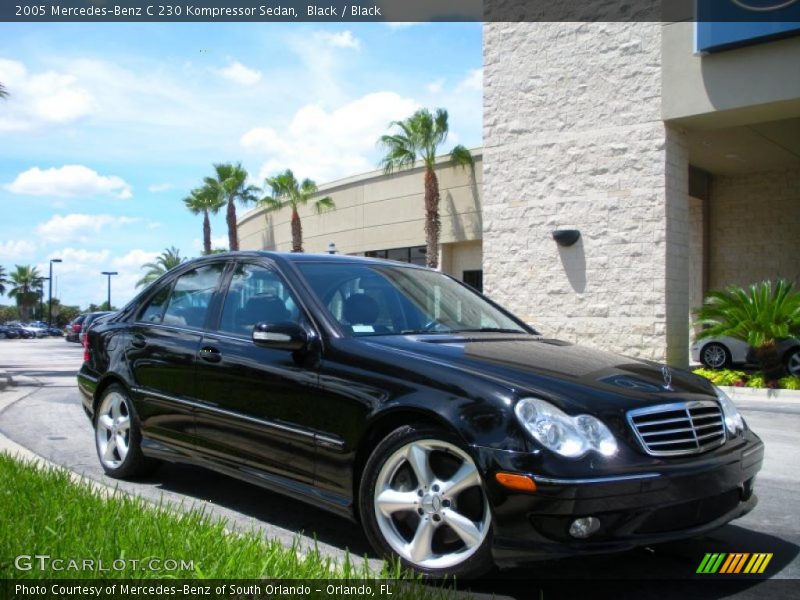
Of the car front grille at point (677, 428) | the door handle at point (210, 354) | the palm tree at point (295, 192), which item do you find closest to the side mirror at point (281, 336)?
the door handle at point (210, 354)

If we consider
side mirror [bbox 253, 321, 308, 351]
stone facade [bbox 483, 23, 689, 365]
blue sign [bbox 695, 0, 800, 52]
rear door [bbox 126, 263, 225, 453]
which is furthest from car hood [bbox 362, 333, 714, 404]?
stone facade [bbox 483, 23, 689, 365]

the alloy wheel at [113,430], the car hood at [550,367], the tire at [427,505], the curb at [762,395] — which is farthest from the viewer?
the curb at [762,395]

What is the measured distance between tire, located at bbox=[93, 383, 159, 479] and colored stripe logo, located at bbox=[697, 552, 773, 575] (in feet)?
11.9

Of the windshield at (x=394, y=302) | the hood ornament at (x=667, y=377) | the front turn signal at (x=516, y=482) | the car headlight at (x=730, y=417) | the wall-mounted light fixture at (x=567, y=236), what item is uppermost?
the wall-mounted light fixture at (x=567, y=236)

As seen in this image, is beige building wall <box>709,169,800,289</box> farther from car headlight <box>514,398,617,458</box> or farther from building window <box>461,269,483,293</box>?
car headlight <box>514,398,617,458</box>

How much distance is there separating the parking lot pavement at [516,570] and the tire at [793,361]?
18.9 ft

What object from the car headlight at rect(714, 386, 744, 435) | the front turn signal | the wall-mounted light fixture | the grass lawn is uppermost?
the wall-mounted light fixture

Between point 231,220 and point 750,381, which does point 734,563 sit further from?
point 231,220

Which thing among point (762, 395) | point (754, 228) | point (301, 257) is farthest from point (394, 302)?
point (754, 228)

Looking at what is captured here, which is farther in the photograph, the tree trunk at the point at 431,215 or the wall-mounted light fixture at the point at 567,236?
the tree trunk at the point at 431,215

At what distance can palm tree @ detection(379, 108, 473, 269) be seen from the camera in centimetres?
2441

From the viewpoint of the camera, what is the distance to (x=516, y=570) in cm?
377

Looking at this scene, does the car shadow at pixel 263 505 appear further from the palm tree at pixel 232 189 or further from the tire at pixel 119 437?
the palm tree at pixel 232 189

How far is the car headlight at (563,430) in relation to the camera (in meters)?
3.20
